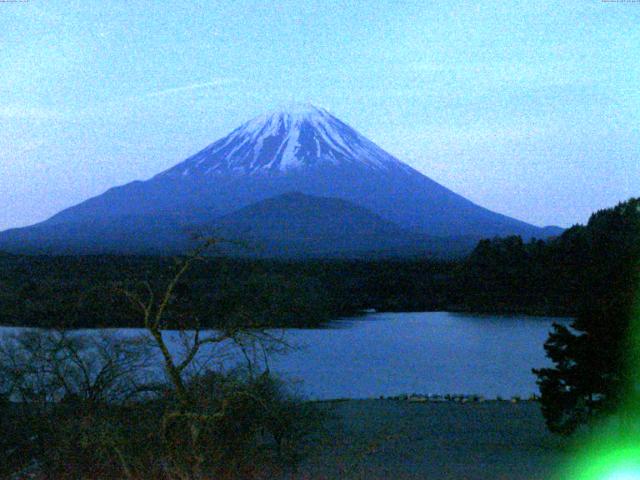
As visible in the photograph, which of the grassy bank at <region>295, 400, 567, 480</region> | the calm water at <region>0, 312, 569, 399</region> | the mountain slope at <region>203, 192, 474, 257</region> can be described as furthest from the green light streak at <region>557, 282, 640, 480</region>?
the mountain slope at <region>203, 192, 474, 257</region>

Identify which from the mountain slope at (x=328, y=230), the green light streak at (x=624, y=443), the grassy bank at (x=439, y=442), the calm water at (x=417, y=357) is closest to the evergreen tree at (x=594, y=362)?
the green light streak at (x=624, y=443)

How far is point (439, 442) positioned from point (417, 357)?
383 inches

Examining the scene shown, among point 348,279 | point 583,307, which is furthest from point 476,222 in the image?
point 583,307

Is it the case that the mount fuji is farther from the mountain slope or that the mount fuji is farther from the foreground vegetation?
the foreground vegetation

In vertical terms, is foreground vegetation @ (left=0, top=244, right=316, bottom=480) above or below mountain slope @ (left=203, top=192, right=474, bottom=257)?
below

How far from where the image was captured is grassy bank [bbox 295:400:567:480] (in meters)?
7.18

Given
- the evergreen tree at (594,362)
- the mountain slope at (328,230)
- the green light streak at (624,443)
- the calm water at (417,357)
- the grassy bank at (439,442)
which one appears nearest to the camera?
the green light streak at (624,443)

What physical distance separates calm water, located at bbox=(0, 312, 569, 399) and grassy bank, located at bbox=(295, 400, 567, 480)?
52.3 inches

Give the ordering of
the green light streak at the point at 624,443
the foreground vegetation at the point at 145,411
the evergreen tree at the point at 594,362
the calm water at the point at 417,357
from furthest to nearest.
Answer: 1. the calm water at the point at 417,357
2. the evergreen tree at the point at 594,362
3. the green light streak at the point at 624,443
4. the foreground vegetation at the point at 145,411

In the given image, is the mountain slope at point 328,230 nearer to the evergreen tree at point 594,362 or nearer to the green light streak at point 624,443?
the evergreen tree at point 594,362

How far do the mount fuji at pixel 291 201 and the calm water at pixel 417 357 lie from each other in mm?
37213

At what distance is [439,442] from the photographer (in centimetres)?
943

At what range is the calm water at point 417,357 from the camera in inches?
587

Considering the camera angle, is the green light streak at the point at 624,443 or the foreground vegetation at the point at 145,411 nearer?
the foreground vegetation at the point at 145,411
